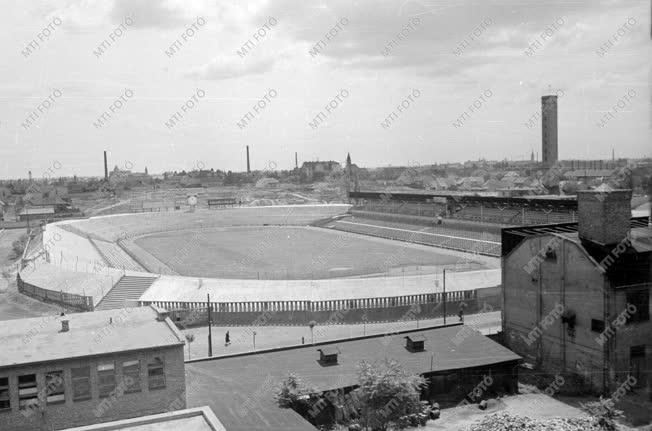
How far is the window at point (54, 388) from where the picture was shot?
1919 cm

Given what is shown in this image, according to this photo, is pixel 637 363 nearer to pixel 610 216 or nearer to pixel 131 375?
pixel 610 216

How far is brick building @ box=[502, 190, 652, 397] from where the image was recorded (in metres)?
24.3

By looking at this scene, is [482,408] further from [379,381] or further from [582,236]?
[582,236]

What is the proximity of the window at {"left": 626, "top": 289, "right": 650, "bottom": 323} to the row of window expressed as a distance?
59.2 ft

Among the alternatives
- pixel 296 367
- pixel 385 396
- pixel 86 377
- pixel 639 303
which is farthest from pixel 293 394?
pixel 639 303

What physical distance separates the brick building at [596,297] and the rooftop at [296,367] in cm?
311

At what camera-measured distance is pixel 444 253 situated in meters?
60.2

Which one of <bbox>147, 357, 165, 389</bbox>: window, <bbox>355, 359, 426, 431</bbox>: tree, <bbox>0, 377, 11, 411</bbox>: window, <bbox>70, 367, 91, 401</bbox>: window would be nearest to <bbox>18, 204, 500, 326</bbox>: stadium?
<bbox>355, 359, 426, 431</bbox>: tree

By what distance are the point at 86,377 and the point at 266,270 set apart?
35.1 m

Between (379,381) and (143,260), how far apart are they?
156 ft

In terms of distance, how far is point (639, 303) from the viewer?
24.6 meters

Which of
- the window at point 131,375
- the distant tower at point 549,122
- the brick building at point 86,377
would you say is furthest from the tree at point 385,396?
the distant tower at point 549,122

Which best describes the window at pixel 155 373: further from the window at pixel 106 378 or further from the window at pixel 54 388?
the window at pixel 54 388

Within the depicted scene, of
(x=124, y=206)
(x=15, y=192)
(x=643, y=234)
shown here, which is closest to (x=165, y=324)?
(x=643, y=234)
